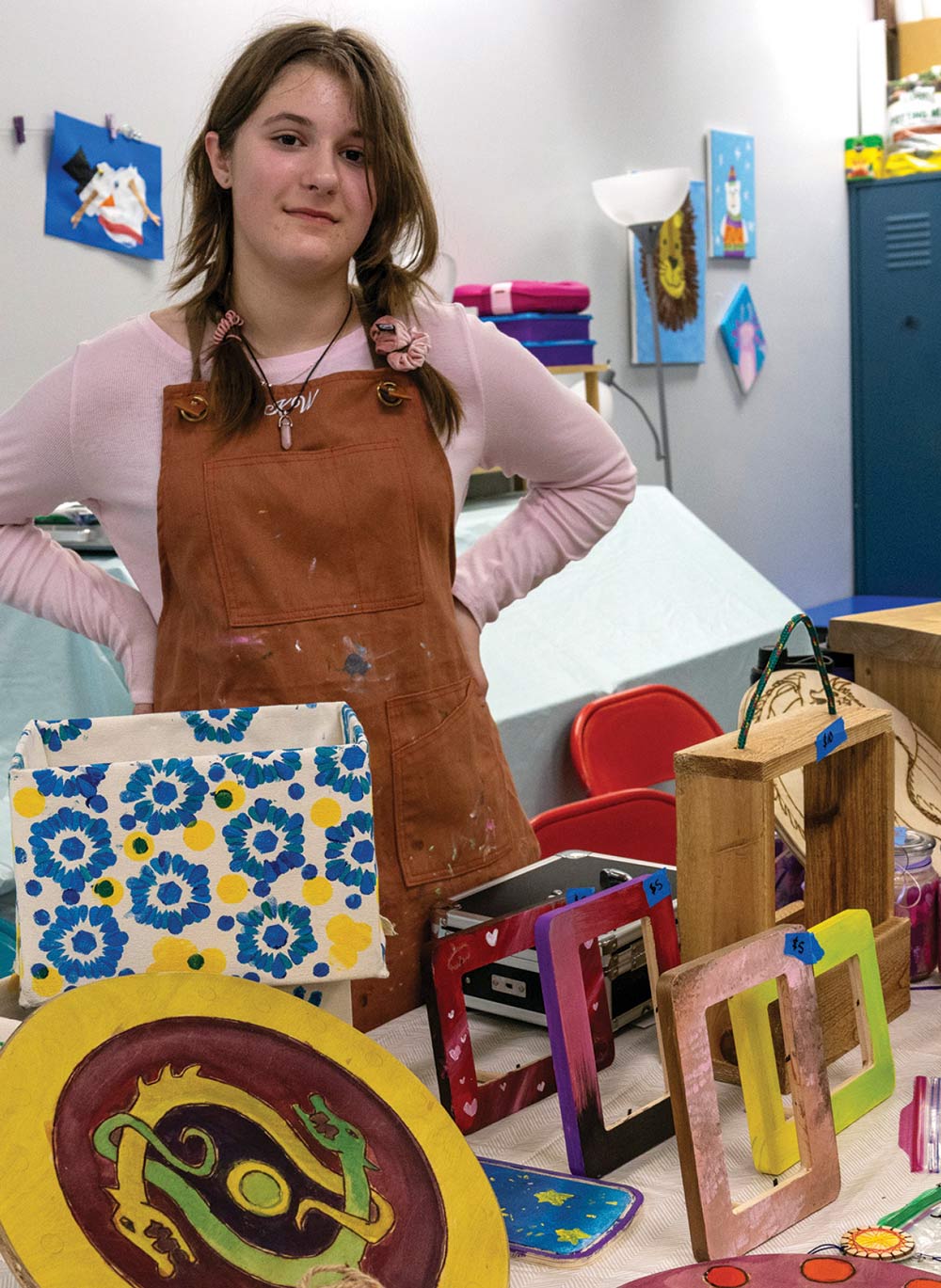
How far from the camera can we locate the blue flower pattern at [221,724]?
1.02 metres

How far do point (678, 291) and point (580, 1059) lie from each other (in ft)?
14.7

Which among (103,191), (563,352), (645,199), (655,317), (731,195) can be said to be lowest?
(563,352)

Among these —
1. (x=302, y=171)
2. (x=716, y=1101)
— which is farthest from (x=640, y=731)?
(x=716, y=1101)

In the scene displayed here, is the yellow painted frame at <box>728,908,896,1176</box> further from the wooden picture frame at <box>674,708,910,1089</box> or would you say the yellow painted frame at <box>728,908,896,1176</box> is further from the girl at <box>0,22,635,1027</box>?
the girl at <box>0,22,635,1027</box>

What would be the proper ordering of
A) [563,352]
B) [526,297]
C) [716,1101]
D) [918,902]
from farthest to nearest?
[563,352] → [526,297] → [918,902] → [716,1101]

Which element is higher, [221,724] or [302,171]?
[302,171]

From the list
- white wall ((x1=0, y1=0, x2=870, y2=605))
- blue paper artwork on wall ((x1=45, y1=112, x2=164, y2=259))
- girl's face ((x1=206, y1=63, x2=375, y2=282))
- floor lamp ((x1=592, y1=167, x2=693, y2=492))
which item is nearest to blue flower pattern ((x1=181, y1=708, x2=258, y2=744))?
girl's face ((x1=206, y1=63, x2=375, y2=282))

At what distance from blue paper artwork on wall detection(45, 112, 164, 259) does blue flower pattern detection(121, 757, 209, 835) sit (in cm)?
244

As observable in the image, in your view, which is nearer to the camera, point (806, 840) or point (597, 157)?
point (806, 840)

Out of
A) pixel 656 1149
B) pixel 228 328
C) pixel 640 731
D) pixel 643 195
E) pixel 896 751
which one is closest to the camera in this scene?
pixel 656 1149

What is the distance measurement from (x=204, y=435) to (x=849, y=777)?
2.29 feet

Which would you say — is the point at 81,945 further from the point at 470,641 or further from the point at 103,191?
the point at 103,191

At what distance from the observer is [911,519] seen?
6469 mm

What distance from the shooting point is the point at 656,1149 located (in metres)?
1.04
